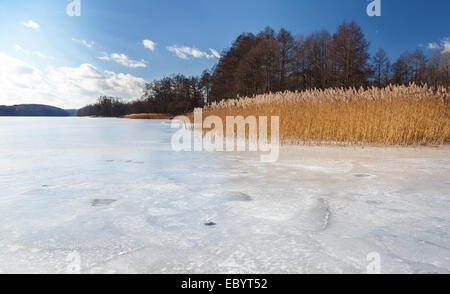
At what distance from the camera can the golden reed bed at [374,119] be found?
510 centimetres

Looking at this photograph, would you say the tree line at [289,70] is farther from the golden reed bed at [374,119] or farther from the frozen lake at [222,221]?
the frozen lake at [222,221]

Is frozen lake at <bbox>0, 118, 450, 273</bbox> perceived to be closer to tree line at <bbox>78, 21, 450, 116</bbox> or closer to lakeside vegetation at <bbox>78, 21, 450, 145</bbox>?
lakeside vegetation at <bbox>78, 21, 450, 145</bbox>

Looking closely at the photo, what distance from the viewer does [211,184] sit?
6.62 feet

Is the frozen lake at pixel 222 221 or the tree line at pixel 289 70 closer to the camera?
the frozen lake at pixel 222 221

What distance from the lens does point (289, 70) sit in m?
22.6

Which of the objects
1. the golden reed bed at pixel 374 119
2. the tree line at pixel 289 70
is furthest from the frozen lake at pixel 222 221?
the tree line at pixel 289 70

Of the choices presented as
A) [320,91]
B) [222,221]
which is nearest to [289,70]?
[320,91]

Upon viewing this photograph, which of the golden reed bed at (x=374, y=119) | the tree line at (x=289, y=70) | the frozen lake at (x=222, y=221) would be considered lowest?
the frozen lake at (x=222, y=221)

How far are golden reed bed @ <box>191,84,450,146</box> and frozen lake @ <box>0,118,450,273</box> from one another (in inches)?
110

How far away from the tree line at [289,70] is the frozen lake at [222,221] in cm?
1337

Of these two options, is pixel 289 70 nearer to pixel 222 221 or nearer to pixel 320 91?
pixel 320 91

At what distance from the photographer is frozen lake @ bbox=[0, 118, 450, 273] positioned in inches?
35.8

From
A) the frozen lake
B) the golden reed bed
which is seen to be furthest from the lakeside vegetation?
the frozen lake
